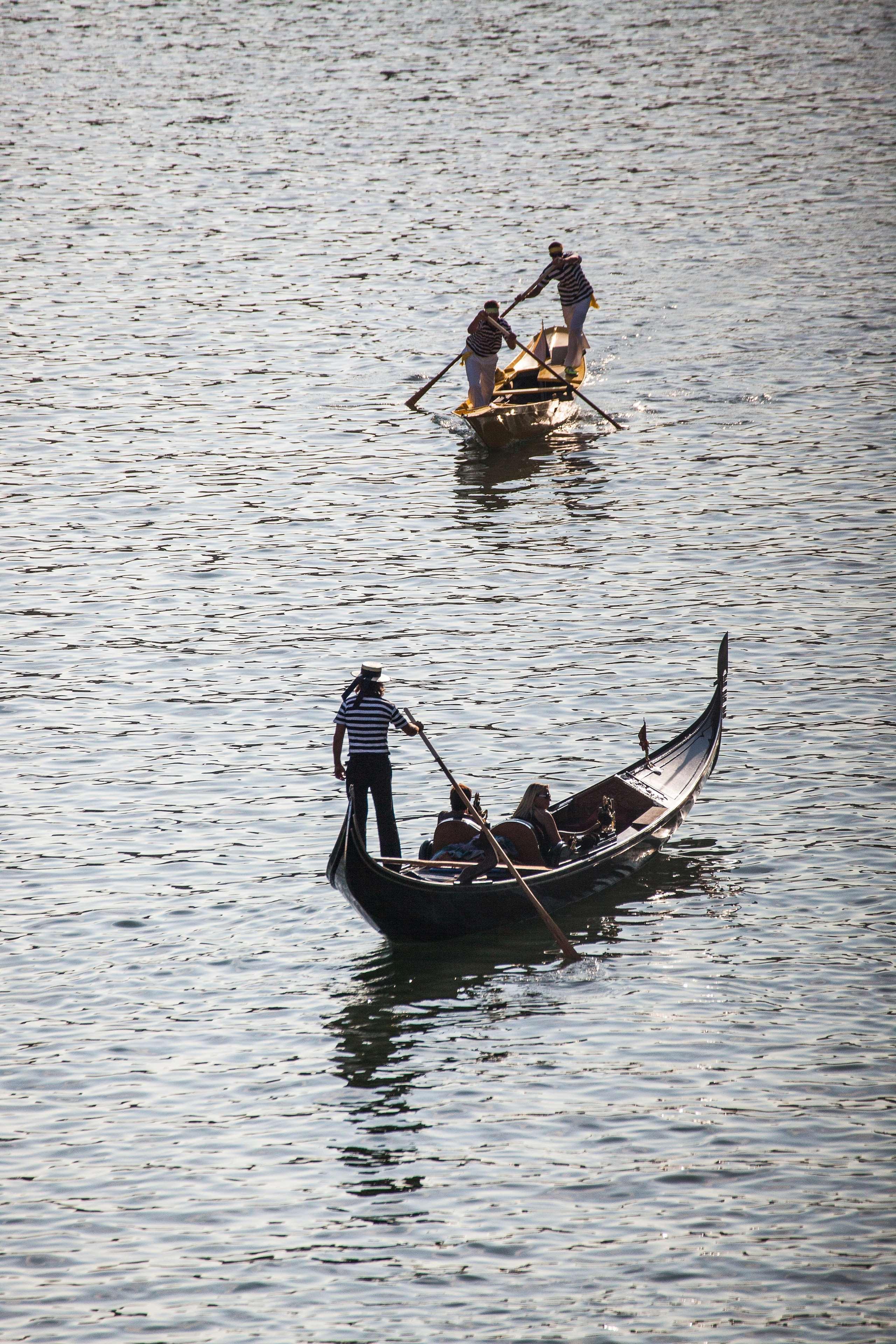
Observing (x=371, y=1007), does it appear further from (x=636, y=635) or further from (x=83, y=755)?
(x=636, y=635)

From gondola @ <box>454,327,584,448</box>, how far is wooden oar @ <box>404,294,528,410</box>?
1.85 feet

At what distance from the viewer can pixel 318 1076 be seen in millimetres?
10062

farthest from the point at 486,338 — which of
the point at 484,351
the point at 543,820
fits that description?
the point at 543,820

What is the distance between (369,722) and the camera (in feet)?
38.7

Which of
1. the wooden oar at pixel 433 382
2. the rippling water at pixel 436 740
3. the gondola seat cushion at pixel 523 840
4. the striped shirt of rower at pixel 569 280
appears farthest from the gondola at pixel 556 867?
the striped shirt of rower at pixel 569 280

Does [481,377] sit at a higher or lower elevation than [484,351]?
lower

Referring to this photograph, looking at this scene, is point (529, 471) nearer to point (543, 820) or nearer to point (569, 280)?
point (569, 280)

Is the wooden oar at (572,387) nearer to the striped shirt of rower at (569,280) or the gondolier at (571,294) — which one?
the gondolier at (571,294)

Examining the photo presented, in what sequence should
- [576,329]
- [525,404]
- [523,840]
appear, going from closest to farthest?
1. [523,840]
2. [525,404]
3. [576,329]

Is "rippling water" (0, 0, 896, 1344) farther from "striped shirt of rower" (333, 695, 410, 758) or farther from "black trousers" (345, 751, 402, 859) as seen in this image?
"striped shirt of rower" (333, 695, 410, 758)

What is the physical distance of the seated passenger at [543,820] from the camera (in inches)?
473

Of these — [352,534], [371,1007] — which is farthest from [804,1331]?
[352,534]

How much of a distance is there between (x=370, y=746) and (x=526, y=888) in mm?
1600

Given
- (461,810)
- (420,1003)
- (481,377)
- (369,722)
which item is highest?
(481,377)
